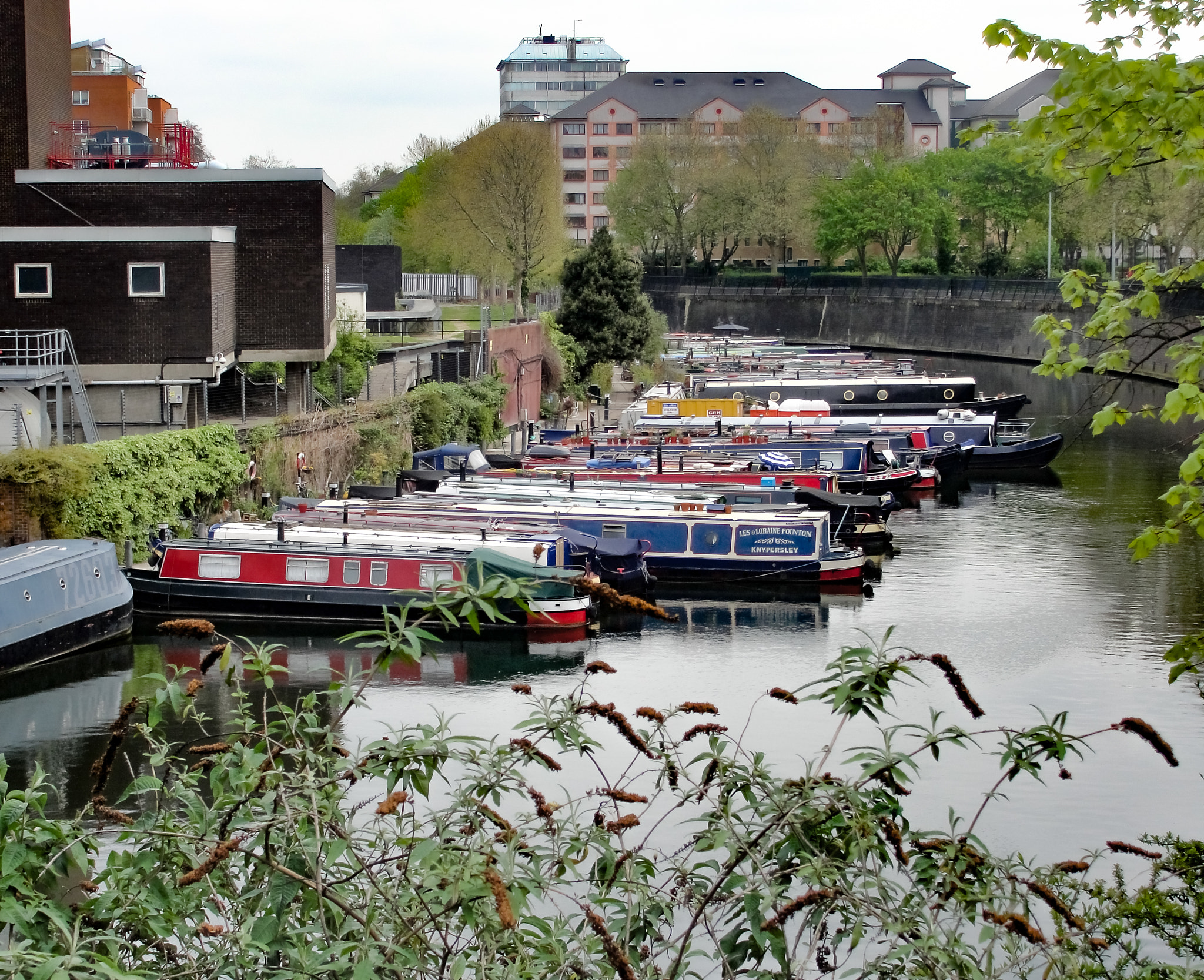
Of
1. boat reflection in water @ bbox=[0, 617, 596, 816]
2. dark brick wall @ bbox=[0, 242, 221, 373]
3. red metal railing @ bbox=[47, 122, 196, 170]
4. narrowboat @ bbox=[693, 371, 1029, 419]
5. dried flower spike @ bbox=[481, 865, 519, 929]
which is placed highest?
red metal railing @ bbox=[47, 122, 196, 170]

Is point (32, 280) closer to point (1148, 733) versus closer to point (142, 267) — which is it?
point (142, 267)

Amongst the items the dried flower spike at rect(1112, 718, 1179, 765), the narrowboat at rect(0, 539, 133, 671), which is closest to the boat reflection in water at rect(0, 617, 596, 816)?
the narrowboat at rect(0, 539, 133, 671)


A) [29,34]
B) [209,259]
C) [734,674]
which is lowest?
[734,674]

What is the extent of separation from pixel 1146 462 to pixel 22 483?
3586 cm

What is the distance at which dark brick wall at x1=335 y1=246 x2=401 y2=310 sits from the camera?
64.2 meters

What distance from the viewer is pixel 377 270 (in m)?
65.4

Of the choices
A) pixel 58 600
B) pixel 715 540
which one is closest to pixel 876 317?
pixel 715 540

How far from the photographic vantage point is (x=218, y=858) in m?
4.52

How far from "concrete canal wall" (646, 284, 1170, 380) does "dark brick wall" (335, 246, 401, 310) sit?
38557 millimetres

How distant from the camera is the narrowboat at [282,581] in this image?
26.1 meters

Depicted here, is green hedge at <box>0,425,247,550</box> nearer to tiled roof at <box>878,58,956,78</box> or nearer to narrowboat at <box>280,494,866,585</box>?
narrowboat at <box>280,494,866,585</box>

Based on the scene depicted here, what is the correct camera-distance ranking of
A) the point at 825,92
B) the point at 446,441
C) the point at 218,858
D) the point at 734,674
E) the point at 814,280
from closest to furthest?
the point at 218,858 → the point at 734,674 → the point at 446,441 → the point at 814,280 → the point at 825,92

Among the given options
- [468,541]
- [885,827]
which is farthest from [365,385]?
[885,827]

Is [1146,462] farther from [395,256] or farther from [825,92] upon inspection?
[825,92]
